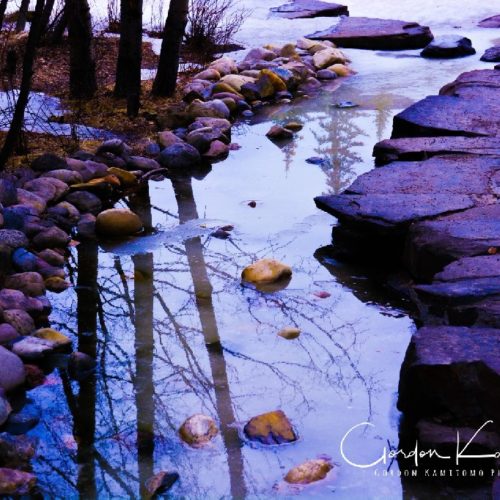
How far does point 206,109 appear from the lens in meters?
6.52

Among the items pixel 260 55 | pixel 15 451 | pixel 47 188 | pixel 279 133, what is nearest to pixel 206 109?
pixel 279 133

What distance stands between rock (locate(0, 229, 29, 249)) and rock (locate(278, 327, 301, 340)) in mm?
1261

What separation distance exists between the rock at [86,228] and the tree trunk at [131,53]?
1.89 metres

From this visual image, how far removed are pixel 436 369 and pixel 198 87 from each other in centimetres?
473

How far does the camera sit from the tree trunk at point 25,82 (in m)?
4.76

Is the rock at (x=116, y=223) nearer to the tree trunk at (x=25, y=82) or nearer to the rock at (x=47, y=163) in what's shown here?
the rock at (x=47, y=163)

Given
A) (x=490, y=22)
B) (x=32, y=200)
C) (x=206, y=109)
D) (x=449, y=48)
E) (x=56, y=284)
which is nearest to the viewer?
(x=56, y=284)

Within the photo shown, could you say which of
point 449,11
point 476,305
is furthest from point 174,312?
point 449,11

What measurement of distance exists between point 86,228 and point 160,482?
218 centimetres

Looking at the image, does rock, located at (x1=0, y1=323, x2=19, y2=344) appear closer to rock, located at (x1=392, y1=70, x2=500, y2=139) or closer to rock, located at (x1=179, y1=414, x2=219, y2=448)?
rock, located at (x1=179, y1=414, x2=219, y2=448)

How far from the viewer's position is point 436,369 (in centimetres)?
282

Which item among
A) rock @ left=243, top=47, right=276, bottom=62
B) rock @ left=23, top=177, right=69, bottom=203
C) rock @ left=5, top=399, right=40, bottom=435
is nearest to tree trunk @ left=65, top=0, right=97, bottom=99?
rock @ left=23, top=177, right=69, bottom=203

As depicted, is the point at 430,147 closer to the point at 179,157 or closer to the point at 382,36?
the point at 179,157

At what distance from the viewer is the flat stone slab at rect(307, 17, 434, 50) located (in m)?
9.41
